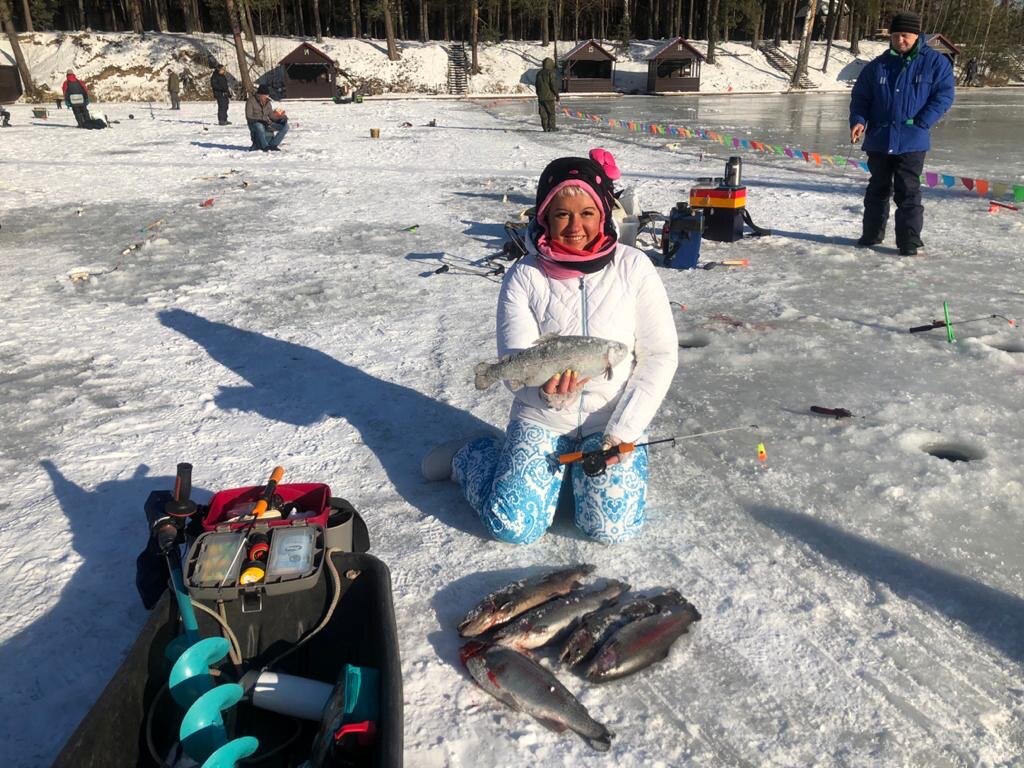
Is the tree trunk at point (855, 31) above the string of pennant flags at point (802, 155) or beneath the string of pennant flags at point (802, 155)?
above

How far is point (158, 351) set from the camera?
17.6 ft

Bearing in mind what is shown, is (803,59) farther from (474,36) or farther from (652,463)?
(652,463)

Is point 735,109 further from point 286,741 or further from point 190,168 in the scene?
point 286,741

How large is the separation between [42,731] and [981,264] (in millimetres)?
8171

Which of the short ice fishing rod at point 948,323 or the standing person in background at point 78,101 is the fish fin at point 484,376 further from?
the standing person in background at point 78,101

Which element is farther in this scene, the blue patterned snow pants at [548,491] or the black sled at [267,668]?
the blue patterned snow pants at [548,491]

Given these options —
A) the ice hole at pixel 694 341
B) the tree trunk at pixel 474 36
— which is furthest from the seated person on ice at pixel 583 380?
the tree trunk at pixel 474 36

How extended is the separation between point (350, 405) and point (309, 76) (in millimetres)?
42271

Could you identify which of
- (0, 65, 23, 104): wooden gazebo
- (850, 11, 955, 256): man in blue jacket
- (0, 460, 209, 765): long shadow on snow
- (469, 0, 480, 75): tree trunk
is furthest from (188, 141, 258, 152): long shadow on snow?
(469, 0, 480, 75): tree trunk

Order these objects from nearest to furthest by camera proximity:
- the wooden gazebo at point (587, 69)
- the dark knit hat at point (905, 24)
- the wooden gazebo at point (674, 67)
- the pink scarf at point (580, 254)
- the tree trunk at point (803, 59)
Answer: the pink scarf at point (580, 254)
the dark knit hat at point (905, 24)
the wooden gazebo at point (587, 69)
the wooden gazebo at point (674, 67)
the tree trunk at point (803, 59)

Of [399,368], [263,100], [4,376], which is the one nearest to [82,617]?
[399,368]

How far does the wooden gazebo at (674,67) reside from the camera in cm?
4566

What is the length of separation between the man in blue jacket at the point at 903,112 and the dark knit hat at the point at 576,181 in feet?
17.2

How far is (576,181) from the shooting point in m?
2.86
